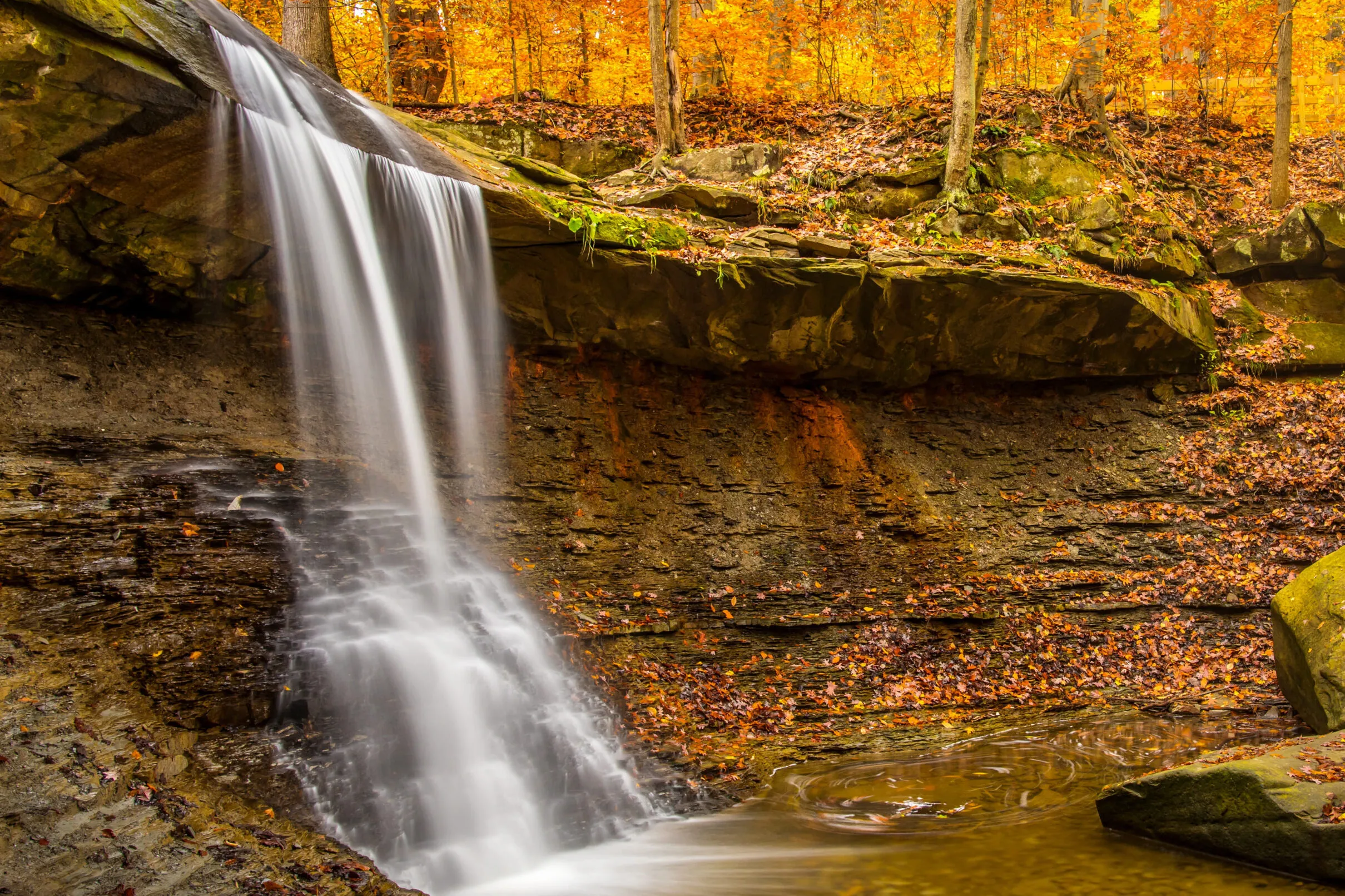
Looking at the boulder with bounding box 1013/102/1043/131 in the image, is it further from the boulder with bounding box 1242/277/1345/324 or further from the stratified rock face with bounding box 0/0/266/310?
the stratified rock face with bounding box 0/0/266/310

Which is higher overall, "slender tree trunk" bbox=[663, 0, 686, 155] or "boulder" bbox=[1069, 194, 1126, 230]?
"slender tree trunk" bbox=[663, 0, 686, 155]

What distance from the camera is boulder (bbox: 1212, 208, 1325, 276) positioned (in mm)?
13844

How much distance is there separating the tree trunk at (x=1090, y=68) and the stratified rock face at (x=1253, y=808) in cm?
1362

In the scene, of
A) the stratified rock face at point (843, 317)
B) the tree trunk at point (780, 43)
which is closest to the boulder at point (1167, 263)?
the stratified rock face at point (843, 317)

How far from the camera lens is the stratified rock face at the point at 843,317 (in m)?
9.91

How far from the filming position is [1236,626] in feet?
31.1

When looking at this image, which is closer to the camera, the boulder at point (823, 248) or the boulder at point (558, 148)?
the boulder at point (823, 248)

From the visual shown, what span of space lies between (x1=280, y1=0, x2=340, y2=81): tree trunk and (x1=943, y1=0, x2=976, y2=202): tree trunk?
32.2ft

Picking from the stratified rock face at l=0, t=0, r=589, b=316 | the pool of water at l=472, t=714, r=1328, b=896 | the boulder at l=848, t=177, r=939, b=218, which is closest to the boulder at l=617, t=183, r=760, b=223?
the boulder at l=848, t=177, r=939, b=218

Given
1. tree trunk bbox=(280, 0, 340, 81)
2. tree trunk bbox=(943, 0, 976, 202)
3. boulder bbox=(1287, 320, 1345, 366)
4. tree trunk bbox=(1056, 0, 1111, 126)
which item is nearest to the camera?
tree trunk bbox=(280, 0, 340, 81)

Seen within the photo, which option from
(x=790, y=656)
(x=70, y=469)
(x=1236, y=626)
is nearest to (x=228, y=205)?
(x=70, y=469)

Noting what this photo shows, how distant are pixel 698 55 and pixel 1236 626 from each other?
51.0ft

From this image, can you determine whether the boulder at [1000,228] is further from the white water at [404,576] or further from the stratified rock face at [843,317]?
the white water at [404,576]

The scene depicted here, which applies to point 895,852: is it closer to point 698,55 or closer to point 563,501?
point 563,501
